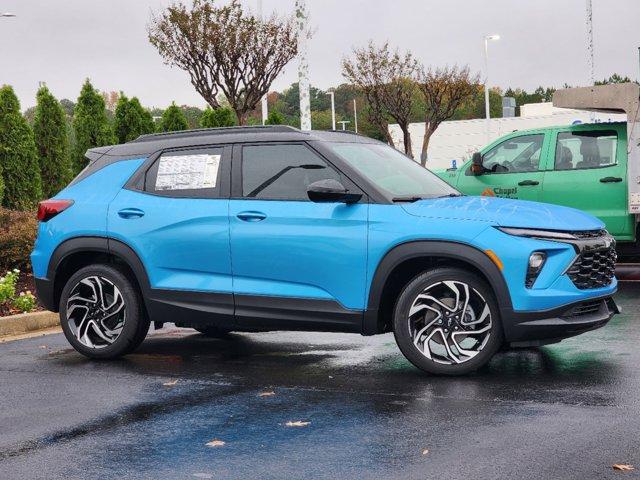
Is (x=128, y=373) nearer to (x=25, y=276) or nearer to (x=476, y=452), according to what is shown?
(x=476, y=452)

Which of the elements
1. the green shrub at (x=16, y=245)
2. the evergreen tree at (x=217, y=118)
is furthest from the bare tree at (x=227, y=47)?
the green shrub at (x=16, y=245)

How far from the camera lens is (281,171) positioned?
8.08m

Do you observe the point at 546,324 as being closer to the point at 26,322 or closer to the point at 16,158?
the point at 26,322

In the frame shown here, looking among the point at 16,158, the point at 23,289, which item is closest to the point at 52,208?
the point at 23,289

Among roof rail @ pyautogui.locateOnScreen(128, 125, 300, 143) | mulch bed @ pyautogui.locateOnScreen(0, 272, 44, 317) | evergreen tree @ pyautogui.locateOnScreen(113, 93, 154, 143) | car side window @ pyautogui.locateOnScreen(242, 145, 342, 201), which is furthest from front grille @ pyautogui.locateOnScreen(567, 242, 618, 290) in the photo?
evergreen tree @ pyautogui.locateOnScreen(113, 93, 154, 143)

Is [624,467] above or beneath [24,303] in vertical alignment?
beneath

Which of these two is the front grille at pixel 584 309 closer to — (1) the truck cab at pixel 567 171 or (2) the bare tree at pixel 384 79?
(1) the truck cab at pixel 567 171

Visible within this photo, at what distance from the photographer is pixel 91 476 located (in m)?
5.28

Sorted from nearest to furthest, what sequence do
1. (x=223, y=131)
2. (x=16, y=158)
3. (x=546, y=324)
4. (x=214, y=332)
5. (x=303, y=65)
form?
(x=546, y=324)
(x=223, y=131)
(x=214, y=332)
(x=16, y=158)
(x=303, y=65)

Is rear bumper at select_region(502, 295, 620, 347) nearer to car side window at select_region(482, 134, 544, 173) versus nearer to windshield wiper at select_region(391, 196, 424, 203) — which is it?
windshield wiper at select_region(391, 196, 424, 203)

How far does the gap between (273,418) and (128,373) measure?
82.5 inches

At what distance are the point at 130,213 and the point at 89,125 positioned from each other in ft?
52.7

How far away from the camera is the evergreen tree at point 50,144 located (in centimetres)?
2280

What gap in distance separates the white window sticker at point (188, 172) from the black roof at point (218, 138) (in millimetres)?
117
